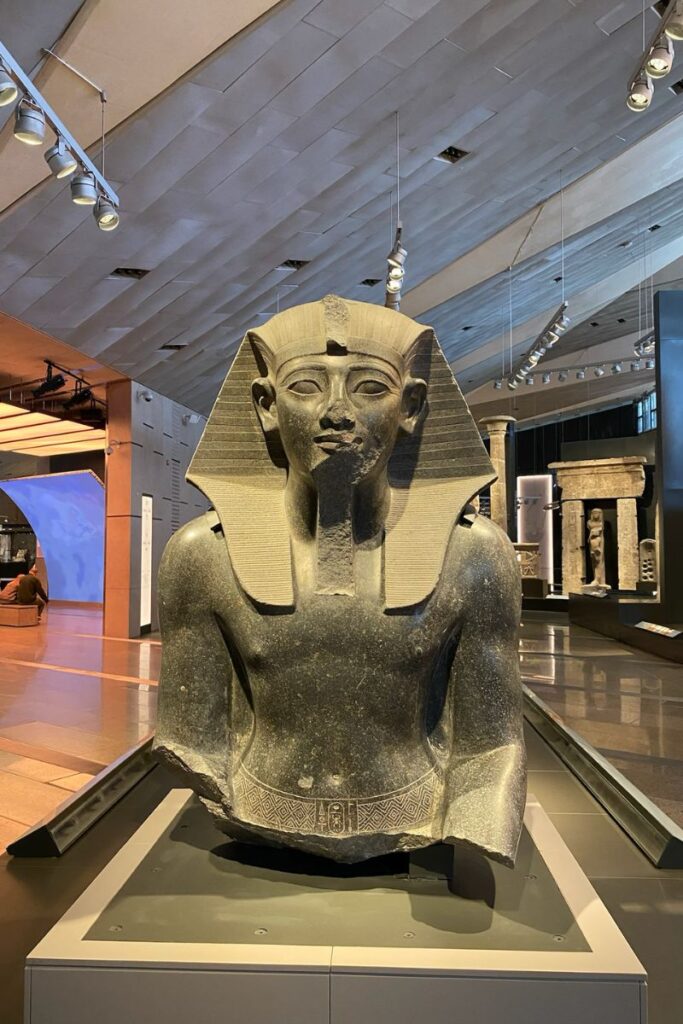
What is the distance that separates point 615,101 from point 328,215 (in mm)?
2960

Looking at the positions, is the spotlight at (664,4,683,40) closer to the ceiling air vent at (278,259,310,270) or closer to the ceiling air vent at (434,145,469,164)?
the ceiling air vent at (434,145,469,164)

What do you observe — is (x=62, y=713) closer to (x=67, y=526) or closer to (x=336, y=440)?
(x=336, y=440)

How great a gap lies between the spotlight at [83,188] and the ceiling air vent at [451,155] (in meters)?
3.50

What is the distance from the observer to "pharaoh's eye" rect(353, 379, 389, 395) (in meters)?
1.84

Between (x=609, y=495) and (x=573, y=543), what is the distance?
1.30 metres

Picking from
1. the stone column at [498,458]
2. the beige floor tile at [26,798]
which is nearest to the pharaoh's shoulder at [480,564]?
the beige floor tile at [26,798]

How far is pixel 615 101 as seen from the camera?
23.9ft

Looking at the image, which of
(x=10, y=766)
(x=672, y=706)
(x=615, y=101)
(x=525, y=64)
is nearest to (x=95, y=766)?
(x=10, y=766)

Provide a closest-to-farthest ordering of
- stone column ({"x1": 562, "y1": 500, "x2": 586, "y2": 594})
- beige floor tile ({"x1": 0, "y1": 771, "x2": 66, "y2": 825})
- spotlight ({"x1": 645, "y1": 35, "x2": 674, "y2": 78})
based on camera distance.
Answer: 1. beige floor tile ({"x1": 0, "y1": 771, "x2": 66, "y2": 825})
2. spotlight ({"x1": 645, "y1": 35, "x2": 674, "y2": 78})
3. stone column ({"x1": 562, "y1": 500, "x2": 586, "y2": 594})

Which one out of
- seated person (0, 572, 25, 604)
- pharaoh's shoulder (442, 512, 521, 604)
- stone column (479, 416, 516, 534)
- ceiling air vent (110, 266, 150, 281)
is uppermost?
ceiling air vent (110, 266, 150, 281)

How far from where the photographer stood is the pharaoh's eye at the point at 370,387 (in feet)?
6.03

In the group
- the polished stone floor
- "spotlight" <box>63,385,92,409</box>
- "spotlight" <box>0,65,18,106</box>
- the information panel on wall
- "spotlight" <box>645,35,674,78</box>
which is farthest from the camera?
the information panel on wall

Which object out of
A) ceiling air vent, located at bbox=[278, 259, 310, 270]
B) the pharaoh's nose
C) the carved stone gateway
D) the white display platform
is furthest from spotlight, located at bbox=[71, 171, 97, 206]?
the carved stone gateway

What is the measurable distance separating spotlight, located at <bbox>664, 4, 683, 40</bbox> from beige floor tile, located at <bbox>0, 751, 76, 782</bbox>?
17.9ft
